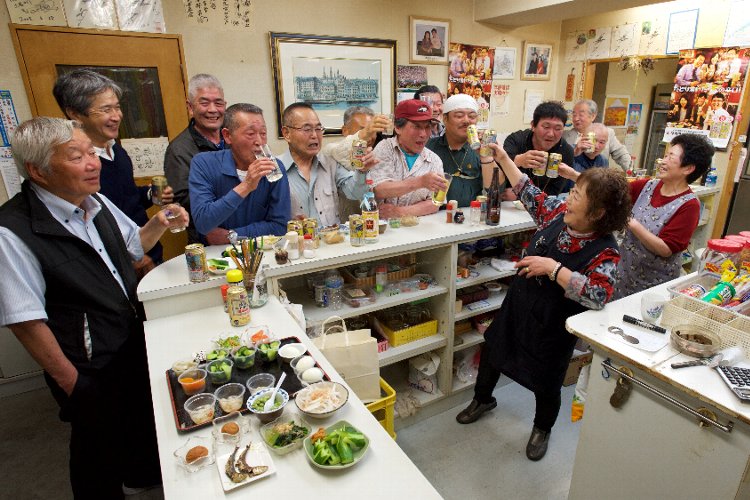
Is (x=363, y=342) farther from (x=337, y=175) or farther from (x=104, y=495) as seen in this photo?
(x=104, y=495)

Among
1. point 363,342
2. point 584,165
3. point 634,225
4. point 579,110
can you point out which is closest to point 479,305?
point 634,225

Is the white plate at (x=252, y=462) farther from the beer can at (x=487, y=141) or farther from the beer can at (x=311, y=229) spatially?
the beer can at (x=487, y=141)

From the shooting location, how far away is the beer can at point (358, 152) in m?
2.11

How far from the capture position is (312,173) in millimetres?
2367

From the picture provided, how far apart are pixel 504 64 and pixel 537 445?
4112 mm

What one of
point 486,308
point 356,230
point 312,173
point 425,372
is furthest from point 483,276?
point 312,173

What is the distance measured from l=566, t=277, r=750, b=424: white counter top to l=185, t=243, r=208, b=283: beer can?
148 cm

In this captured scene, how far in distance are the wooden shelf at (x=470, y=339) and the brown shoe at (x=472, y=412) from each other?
0.33 metres

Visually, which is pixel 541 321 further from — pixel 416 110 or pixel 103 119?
pixel 103 119

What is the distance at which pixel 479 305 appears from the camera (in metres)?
2.70

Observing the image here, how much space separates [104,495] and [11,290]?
965 mm

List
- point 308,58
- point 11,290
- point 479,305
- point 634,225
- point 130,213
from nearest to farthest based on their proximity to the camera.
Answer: point 11,290
point 634,225
point 130,213
point 479,305
point 308,58

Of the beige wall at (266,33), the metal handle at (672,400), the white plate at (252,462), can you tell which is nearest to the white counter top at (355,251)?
the white plate at (252,462)

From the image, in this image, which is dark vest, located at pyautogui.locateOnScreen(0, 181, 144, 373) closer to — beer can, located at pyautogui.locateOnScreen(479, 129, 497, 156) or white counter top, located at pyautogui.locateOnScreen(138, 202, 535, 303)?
white counter top, located at pyautogui.locateOnScreen(138, 202, 535, 303)
